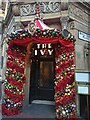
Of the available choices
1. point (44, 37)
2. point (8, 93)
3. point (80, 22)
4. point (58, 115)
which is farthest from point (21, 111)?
point (80, 22)

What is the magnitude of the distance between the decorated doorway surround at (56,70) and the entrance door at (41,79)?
1.53 metres

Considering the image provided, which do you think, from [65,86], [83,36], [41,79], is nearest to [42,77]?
[41,79]

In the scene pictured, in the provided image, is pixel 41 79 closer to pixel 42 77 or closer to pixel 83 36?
pixel 42 77

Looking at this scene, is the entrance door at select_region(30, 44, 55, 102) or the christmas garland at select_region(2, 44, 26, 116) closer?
the christmas garland at select_region(2, 44, 26, 116)

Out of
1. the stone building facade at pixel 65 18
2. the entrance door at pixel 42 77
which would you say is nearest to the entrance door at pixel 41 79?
the entrance door at pixel 42 77

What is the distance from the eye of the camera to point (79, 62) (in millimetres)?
8609

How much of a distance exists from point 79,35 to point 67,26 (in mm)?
849

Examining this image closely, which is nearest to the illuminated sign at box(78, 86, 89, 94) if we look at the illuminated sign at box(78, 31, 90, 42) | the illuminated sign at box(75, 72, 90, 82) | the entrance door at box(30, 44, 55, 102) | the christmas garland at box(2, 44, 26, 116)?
the illuminated sign at box(75, 72, 90, 82)

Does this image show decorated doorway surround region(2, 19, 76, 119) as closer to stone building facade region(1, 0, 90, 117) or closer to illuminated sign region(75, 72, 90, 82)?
illuminated sign region(75, 72, 90, 82)

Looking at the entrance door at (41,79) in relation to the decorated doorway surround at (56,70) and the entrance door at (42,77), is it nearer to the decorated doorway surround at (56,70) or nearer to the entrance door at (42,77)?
the entrance door at (42,77)

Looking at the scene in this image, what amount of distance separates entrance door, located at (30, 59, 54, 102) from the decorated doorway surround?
5.02ft

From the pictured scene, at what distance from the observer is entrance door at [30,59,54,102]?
9219mm

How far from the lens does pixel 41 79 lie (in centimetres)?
939

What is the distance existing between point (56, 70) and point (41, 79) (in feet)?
7.29
